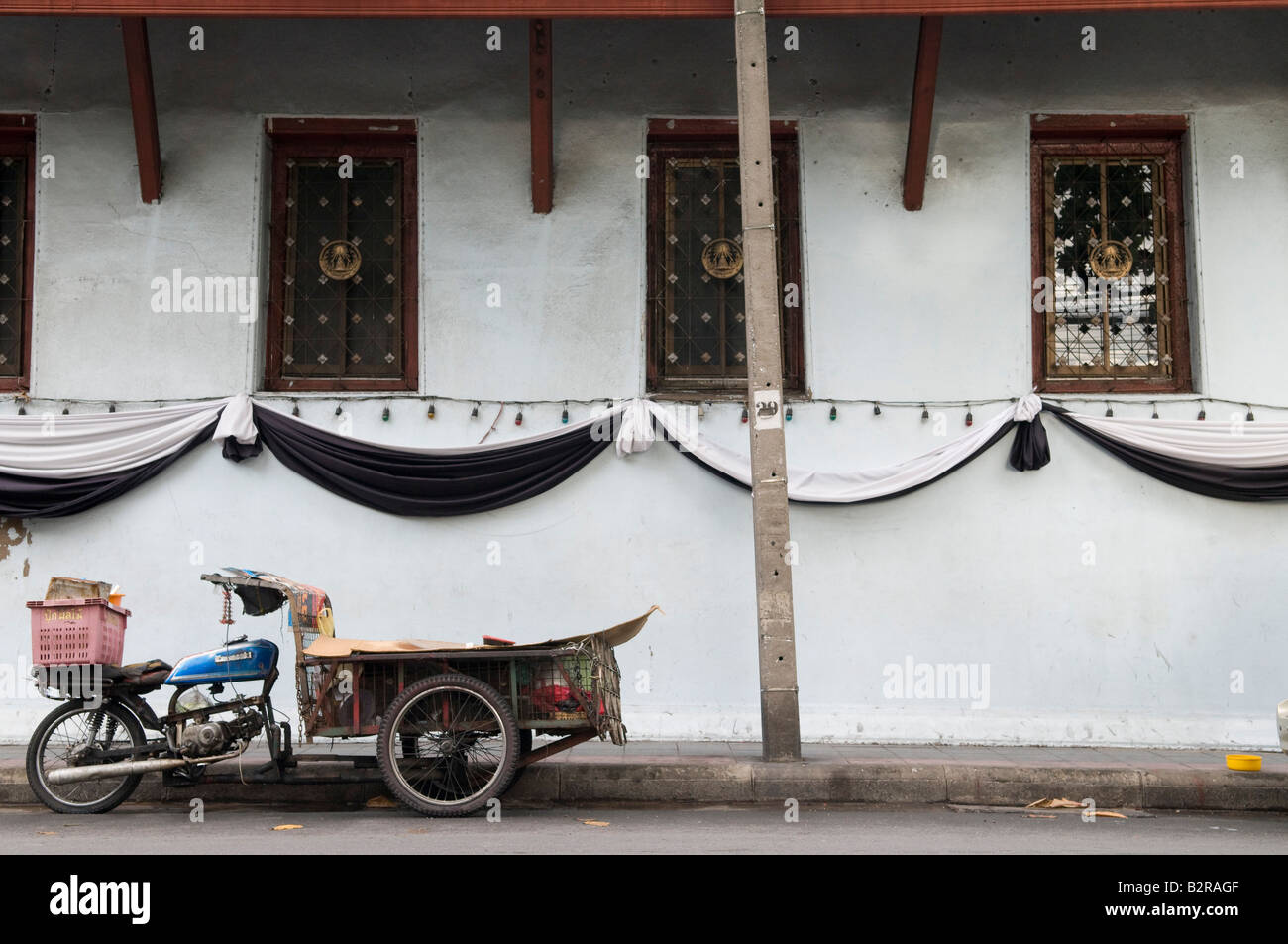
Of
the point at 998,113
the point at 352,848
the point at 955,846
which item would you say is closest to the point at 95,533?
the point at 352,848

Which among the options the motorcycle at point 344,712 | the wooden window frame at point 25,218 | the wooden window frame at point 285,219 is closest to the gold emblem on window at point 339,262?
the wooden window frame at point 285,219

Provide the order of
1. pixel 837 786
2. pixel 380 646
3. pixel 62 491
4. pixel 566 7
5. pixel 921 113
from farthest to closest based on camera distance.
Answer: pixel 921 113 → pixel 62 491 → pixel 566 7 → pixel 837 786 → pixel 380 646

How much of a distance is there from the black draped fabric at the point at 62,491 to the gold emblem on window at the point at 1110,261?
7548 millimetres

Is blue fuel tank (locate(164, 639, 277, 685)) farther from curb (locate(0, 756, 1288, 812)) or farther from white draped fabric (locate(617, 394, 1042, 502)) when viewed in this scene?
white draped fabric (locate(617, 394, 1042, 502))

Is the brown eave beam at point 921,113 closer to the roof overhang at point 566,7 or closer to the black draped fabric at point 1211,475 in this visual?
the roof overhang at point 566,7

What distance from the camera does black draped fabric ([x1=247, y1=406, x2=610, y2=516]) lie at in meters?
11.1

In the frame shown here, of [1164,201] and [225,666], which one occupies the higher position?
[1164,201]

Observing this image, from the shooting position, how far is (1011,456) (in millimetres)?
11258

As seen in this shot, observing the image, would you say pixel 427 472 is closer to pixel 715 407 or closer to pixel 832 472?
pixel 715 407

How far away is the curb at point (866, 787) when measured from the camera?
898 centimetres

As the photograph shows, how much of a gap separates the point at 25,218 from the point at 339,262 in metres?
2.58

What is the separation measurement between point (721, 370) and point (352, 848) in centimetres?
579

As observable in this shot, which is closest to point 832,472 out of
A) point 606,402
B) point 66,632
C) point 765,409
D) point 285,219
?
point 765,409

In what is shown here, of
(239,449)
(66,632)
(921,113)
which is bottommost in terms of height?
(66,632)
